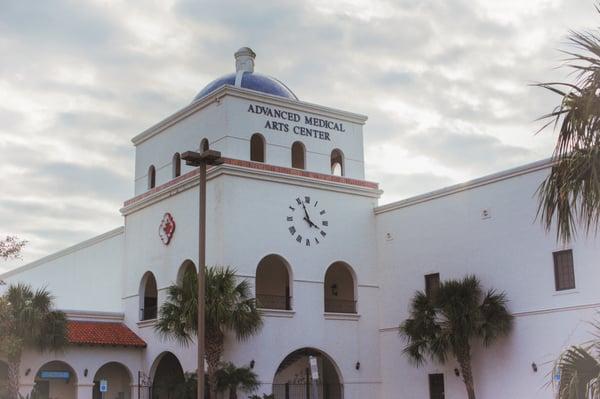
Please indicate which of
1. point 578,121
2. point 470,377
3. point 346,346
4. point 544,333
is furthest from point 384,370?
point 578,121

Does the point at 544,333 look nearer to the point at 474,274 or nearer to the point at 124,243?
the point at 474,274

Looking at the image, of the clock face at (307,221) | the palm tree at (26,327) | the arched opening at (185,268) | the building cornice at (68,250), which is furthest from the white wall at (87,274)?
the clock face at (307,221)

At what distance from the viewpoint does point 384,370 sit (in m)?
32.6

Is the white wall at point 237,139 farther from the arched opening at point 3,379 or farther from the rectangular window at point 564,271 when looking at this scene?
the rectangular window at point 564,271

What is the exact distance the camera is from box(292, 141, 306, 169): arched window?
3342cm

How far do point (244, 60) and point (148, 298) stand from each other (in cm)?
1106

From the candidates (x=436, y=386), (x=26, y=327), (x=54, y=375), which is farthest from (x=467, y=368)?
(x=54, y=375)

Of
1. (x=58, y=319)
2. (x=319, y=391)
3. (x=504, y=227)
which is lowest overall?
(x=319, y=391)

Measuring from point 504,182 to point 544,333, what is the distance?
5353 mm

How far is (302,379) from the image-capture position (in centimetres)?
3262

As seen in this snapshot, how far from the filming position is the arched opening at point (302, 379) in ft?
A: 104

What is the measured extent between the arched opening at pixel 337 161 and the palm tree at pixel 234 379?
32.7 feet

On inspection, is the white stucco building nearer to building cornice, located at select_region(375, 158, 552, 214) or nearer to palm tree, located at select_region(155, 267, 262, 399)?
building cornice, located at select_region(375, 158, 552, 214)

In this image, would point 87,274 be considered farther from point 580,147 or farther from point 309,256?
point 580,147
